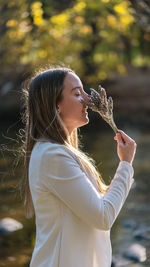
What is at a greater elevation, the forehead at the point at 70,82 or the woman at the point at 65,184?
the forehead at the point at 70,82

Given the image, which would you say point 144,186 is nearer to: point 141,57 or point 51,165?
point 51,165

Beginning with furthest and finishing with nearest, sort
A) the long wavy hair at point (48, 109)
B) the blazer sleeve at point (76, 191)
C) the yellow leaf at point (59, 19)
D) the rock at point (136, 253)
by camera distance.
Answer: the yellow leaf at point (59, 19) → the rock at point (136, 253) → the long wavy hair at point (48, 109) → the blazer sleeve at point (76, 191)

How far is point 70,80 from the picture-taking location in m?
2.06

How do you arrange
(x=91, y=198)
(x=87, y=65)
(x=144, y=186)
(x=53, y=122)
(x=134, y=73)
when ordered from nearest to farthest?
(x=91, y=198)
(x=53, y=122)
(x=144, y=186)
(x=87, y=65)
(x=134, y=73)

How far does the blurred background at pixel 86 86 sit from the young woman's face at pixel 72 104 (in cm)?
46

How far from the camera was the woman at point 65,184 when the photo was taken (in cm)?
183

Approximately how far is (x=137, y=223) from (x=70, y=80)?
4.85 m

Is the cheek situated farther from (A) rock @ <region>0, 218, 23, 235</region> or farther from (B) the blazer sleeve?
(A) rock @ <region>0, 218, 23, 235</region>

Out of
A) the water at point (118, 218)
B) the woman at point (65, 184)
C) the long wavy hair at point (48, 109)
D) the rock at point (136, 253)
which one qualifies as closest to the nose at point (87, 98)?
the woman at point (65, 184)

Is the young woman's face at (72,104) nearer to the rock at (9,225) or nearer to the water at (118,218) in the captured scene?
the water at (118,218)

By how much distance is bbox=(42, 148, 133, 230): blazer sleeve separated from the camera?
1.81m

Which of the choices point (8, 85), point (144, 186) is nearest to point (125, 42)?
point (8, 85)

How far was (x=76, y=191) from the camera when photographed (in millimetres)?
1811

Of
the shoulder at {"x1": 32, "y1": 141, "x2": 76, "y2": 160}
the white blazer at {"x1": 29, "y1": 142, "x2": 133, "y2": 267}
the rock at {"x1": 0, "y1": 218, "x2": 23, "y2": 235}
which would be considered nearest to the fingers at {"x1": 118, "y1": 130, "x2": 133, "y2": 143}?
the white blazer at {"x1": 29, "y1": 142, "x2": 133, "y2": 267}
